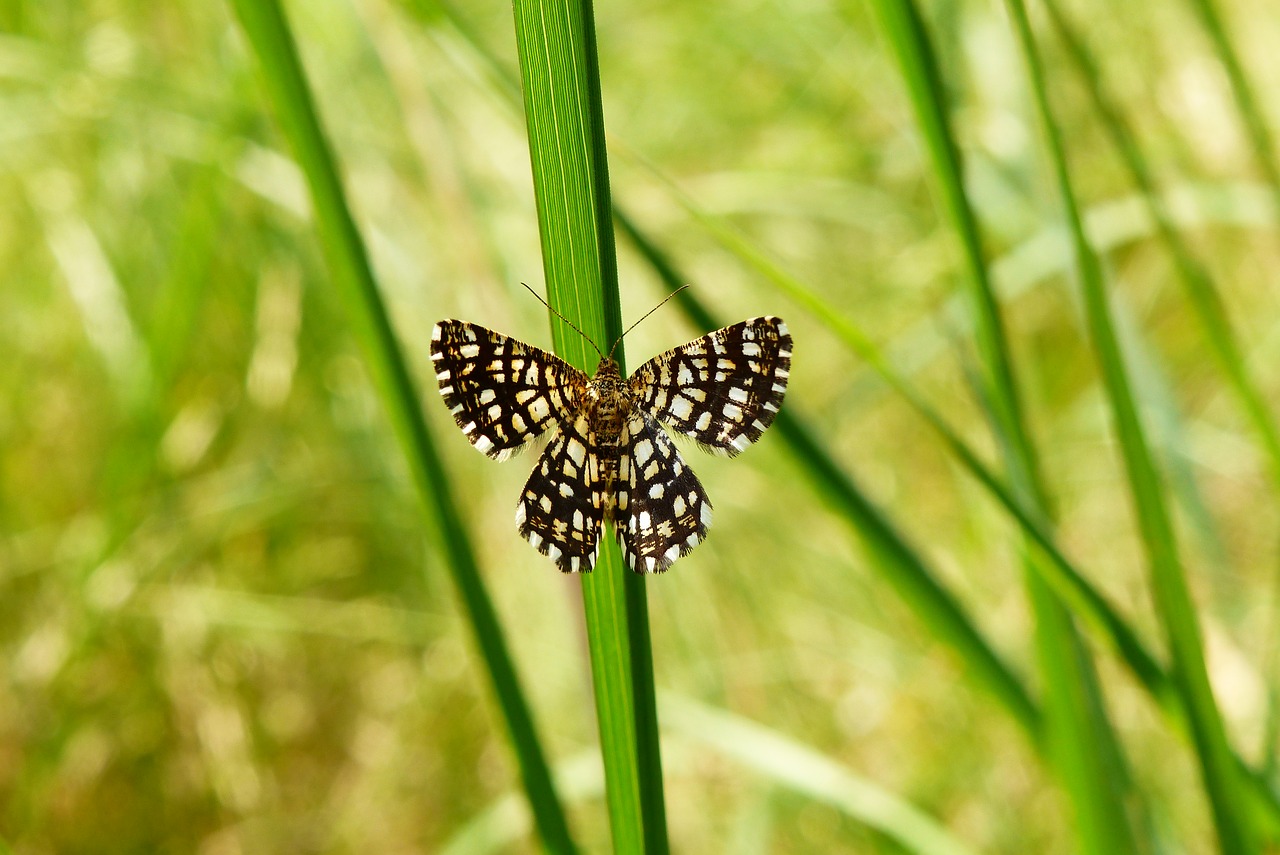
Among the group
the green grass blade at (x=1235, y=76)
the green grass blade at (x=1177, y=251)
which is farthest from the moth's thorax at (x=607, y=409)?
the green grass blade at (x=1235, y=76)

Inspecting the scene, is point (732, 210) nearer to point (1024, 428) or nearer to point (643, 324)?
point (643, 324)

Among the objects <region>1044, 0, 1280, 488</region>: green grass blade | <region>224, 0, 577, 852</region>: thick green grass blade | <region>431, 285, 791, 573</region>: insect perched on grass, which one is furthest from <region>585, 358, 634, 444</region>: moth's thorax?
<region>1044, 0, 1280, 488</region>: green grass blade

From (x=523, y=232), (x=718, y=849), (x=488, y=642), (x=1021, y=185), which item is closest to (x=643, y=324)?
(x=523, y=232)

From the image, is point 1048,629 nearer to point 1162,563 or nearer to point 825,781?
point 1162,563

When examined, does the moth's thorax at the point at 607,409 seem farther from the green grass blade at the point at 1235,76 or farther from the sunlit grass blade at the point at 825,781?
the green grass blade at the point at 1235,76

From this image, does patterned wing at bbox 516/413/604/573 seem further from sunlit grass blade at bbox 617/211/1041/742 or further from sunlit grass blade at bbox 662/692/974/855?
sunlit grass blade at bbox 662/692/974/855
